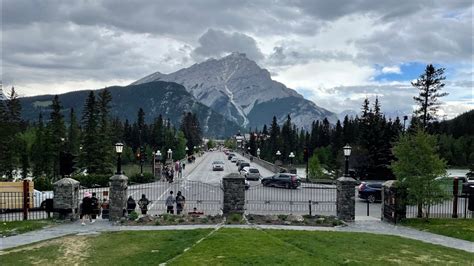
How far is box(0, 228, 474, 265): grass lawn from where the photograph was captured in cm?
1498

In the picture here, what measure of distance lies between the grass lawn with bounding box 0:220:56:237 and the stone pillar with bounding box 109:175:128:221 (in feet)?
8.94

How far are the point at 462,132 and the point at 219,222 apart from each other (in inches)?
5202

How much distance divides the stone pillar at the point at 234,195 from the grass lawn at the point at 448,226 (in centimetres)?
817

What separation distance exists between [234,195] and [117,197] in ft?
18.8

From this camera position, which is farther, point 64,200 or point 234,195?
point 234,195

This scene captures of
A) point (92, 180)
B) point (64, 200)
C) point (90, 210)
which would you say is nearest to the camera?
point (90, 210)

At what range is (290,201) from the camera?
29.2 meters

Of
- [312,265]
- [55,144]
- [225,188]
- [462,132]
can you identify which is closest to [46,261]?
[312,265]

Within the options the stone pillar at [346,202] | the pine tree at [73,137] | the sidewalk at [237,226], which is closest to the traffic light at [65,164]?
the sidewalk at [237,226]

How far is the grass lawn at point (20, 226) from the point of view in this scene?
2018 cm

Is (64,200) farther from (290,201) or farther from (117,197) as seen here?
(290,201)

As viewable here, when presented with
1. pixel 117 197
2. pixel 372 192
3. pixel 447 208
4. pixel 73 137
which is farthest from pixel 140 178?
pixel 73 137

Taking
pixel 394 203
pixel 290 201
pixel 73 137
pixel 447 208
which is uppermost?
pixel 73 137

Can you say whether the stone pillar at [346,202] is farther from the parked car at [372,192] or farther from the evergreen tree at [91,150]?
the evergreen tree at [91,150]
